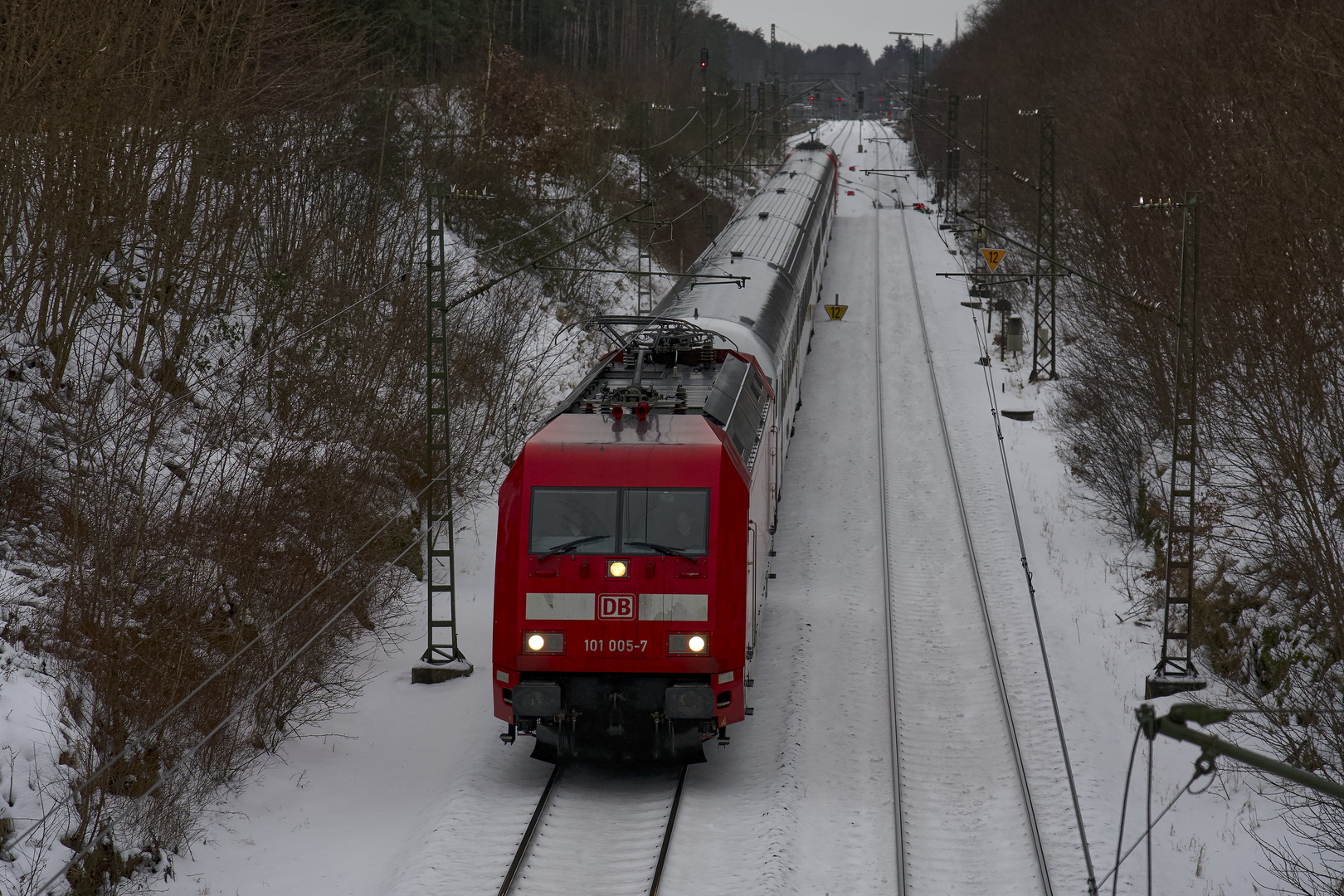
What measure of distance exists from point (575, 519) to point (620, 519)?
447 millimetres

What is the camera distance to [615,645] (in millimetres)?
12266

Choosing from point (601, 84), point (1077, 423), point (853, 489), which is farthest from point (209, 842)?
point (601, 84)

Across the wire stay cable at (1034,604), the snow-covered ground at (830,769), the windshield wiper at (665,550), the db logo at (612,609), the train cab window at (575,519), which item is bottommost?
the snow-covered ground at (830,769)

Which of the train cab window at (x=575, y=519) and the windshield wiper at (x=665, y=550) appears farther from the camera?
the train cab window at (x=575, y=519)

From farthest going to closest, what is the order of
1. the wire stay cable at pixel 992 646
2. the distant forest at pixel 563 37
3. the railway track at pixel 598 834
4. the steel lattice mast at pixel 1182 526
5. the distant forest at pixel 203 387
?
the distant forest at pixel 563 37 → the steel lattice mast at pixel 1182 526 → the wire stay cable at pixel 992 646 → the distant forest at pixel 203 387 → the railway track at pixel 598 834

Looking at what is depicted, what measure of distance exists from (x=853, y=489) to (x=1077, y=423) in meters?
4.85

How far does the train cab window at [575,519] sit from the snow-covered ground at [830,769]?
108 inches

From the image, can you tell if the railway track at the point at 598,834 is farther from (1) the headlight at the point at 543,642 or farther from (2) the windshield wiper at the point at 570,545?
(2) the windshield wiper at the point at 570,545

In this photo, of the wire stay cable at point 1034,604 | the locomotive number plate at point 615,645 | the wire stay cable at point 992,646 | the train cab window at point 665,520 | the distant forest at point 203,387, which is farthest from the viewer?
the train cab window at point 665,520

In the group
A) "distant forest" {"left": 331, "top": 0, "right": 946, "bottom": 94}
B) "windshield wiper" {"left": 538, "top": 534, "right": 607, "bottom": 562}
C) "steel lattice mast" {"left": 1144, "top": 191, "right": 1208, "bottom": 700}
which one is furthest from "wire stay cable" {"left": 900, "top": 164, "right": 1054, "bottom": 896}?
"distant forest" {"left": 331, "top": 0, "right": 946, "bottom": 94}

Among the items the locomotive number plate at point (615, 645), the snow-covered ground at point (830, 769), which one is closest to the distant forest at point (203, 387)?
the snow-covered ground at point (830, 769)

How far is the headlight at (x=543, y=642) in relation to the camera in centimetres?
1230

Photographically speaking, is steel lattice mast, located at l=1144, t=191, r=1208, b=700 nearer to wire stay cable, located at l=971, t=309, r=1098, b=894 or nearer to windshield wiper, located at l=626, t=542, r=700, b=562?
wire stay cable, located at l=971, t=309, r=1098, b=894

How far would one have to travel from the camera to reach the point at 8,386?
1748 cm
